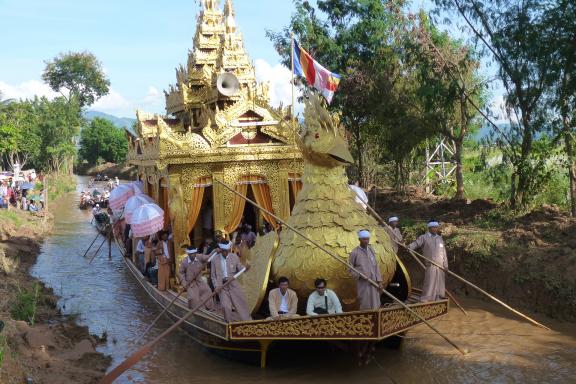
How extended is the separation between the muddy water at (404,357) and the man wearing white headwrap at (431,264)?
0.97 meters

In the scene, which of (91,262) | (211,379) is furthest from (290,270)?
(91,262)

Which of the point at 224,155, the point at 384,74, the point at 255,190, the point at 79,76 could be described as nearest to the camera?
the point at 224,155

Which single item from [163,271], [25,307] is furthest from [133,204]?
[25,307]

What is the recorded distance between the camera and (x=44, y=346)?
8383mm

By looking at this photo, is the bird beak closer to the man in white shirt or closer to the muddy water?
the muddy water

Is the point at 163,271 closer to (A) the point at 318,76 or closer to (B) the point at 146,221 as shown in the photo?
(B) the point at 146,221

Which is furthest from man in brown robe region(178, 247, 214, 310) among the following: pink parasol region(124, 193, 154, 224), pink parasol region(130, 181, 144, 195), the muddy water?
pink parasol region(130, 181, 144, 195)

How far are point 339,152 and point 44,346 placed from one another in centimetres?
519

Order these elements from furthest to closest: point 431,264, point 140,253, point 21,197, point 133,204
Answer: point 21,197, point 140,253, point 133,204, point 431,264

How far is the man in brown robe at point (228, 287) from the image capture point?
793cm

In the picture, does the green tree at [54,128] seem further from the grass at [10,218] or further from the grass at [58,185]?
the grass at [10,218]

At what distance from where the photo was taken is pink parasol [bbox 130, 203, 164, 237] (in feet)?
36.7

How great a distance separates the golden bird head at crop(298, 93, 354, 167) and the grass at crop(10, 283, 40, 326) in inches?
220

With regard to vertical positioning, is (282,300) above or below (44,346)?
above
